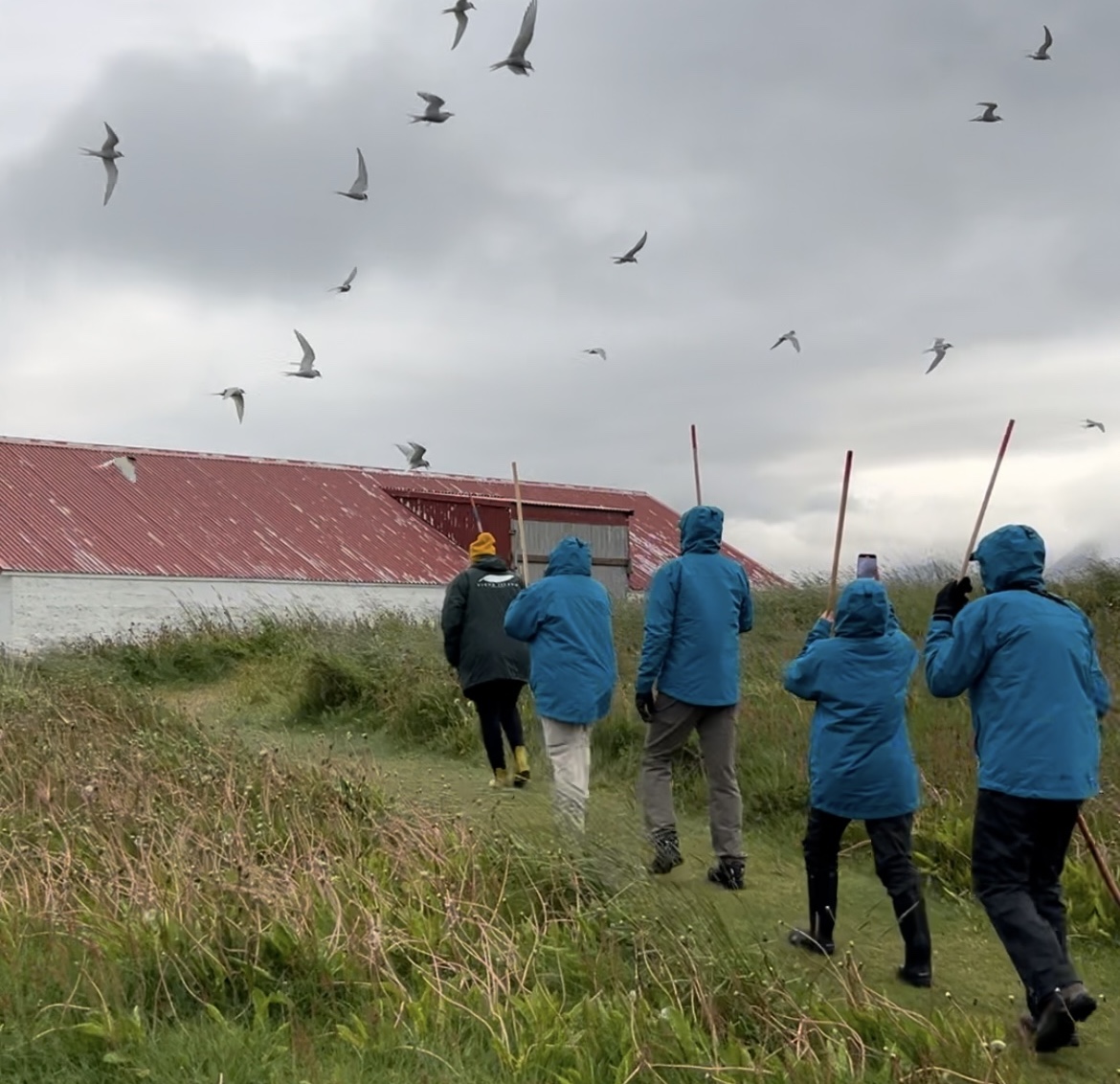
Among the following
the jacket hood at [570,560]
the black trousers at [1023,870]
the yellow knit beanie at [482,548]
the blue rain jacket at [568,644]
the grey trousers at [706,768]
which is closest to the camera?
the black trousers at [1023,870]

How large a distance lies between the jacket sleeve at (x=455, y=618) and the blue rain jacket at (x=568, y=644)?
57.9 inches

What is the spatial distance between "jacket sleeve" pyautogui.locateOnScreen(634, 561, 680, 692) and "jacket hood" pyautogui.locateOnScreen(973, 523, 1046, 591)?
2.17 m

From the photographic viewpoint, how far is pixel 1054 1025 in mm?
4977

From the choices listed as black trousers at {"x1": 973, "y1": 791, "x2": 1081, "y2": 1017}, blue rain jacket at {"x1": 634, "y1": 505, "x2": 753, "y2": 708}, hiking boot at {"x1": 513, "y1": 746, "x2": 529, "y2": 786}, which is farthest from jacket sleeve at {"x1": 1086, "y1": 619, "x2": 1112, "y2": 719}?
hiking boot at {"x1": 513, "y1": 746, "x2": 529, "y2": 786}

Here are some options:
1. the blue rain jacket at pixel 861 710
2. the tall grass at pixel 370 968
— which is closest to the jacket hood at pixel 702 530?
the blue rain jacket at pixel 861 710

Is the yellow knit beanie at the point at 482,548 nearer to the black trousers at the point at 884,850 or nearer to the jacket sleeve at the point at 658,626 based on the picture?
the jacket sleeve at the point at 658,626

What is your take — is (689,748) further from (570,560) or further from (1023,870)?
(1023,870)

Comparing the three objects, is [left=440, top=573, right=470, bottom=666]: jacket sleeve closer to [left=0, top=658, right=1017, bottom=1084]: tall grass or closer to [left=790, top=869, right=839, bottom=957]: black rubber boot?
[left=0, top=658, right=1017, bottom=1084]: tall grass

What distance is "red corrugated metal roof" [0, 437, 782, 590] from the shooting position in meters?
29.2

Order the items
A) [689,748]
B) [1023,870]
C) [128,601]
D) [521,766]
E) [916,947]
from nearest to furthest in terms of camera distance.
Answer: [1023,870] < [916,947] < [521,766] < [689,748] < [128,601]

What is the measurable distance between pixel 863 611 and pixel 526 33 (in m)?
5.56

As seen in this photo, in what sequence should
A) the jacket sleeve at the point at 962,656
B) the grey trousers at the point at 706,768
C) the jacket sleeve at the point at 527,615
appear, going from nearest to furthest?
1. the jacket sleeve at the point at 962,656
2. the grey trousers at the point at 706,768
3. the jacket sleeve at the point at 527,615

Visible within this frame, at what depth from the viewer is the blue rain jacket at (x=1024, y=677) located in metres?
5.20

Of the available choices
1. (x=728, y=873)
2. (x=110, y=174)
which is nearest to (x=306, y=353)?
(x=110, y=174)
